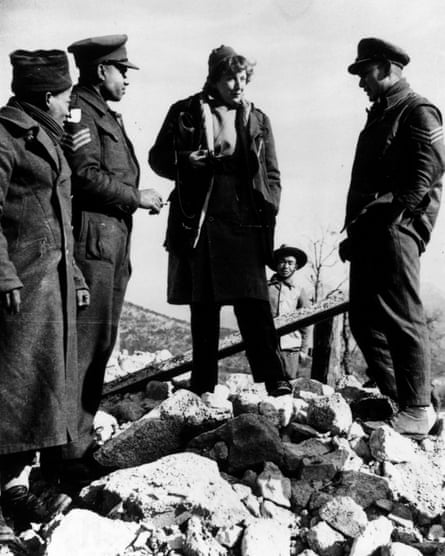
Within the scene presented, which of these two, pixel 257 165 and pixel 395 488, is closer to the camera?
pixel 395 488

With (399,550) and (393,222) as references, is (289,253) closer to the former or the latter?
(393,222)

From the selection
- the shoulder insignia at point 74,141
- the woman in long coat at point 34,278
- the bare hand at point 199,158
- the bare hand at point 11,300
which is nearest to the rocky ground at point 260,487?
the woman in long coat at point 34,278

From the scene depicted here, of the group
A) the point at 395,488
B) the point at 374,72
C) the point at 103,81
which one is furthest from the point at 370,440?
the point at 103,81

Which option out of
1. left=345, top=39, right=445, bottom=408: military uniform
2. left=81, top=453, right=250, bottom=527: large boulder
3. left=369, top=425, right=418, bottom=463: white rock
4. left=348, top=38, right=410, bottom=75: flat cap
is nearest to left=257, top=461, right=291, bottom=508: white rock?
left=81, top=453, right=250, bottom=527: large boulder

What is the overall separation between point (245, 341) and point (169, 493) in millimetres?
1413

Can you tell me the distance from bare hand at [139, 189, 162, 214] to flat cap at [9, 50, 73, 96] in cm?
85

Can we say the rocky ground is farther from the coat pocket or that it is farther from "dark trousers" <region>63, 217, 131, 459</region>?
the coat pocket

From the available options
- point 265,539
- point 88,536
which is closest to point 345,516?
point 265,539

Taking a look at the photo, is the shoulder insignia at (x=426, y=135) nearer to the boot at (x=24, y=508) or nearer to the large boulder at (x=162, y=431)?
the large boulder at (x=162, y=431)

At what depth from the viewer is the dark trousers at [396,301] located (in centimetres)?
482

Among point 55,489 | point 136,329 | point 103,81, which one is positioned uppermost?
point 103,81

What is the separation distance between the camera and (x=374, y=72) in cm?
507

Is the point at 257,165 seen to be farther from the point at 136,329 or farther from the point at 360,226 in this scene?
the point at 136,329

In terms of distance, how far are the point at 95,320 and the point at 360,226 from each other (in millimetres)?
1652
